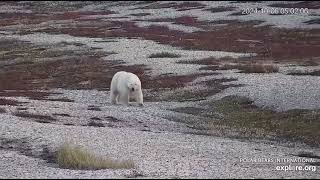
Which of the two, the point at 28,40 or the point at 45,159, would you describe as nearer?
the point at 45,159

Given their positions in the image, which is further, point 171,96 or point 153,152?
point 171,96

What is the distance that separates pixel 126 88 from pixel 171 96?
6.79 meters

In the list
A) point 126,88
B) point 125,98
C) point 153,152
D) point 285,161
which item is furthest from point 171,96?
point 285,161

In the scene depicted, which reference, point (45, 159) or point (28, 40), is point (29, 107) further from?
point (28, 40)

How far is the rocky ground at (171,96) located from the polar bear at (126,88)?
2.88 ft

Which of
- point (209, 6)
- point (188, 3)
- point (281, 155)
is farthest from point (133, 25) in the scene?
point (281, 155)

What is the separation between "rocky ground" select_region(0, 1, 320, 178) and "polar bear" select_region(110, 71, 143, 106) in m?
0.88

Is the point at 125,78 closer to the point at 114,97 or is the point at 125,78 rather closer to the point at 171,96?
the point at 114,97

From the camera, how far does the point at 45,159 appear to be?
2259cm

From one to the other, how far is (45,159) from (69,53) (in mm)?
43823

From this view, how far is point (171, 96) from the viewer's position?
42469 millimetres

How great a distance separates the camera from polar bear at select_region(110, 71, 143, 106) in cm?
3594

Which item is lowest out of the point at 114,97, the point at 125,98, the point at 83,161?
the point at 114,97

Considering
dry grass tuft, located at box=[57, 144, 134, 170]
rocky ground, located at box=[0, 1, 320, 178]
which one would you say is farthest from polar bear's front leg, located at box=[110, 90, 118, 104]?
dry grass tuft, located at box=[57, 144, 134, 170]
